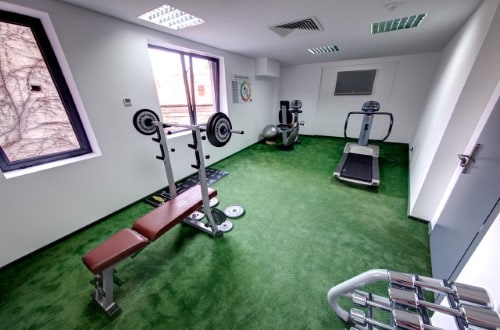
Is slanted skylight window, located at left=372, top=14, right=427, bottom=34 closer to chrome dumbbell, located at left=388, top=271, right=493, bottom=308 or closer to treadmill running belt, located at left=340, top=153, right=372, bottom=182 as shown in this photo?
treadmill running belt, located at left=340, top=153, right=372, bottom=182

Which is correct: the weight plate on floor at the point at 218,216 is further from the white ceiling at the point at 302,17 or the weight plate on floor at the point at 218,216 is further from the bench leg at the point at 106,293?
the white ceiling at the point at 302,17

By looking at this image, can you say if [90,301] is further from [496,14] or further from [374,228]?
[496,14]

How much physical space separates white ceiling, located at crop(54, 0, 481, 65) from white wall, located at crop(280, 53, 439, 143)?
1.16 m

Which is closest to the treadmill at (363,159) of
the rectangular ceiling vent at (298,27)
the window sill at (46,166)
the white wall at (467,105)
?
the white wall at (467,105)

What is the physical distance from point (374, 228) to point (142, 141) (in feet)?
10.7

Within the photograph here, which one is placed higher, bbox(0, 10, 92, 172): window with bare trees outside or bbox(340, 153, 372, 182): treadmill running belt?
bbox(0, 10, 92, 172): window with bare trees outside

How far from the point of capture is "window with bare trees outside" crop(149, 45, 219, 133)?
3046 millimetres

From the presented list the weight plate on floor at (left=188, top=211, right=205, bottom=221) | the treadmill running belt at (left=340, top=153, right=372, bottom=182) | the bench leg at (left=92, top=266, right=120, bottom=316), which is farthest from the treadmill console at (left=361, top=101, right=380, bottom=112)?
the bench leg at (left=92, top=266, right=120, bottom=316)

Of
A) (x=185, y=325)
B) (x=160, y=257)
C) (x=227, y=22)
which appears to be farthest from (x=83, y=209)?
(x=227, y=22)

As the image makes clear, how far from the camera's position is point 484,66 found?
1.51m

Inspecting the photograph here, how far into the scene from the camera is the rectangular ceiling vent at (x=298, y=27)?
2.34m

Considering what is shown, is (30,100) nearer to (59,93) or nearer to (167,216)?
(59,93)

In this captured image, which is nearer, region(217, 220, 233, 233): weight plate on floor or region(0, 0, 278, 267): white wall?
region(0, 0, 278, 267): white wall

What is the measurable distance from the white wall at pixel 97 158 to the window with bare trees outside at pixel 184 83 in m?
0.34
